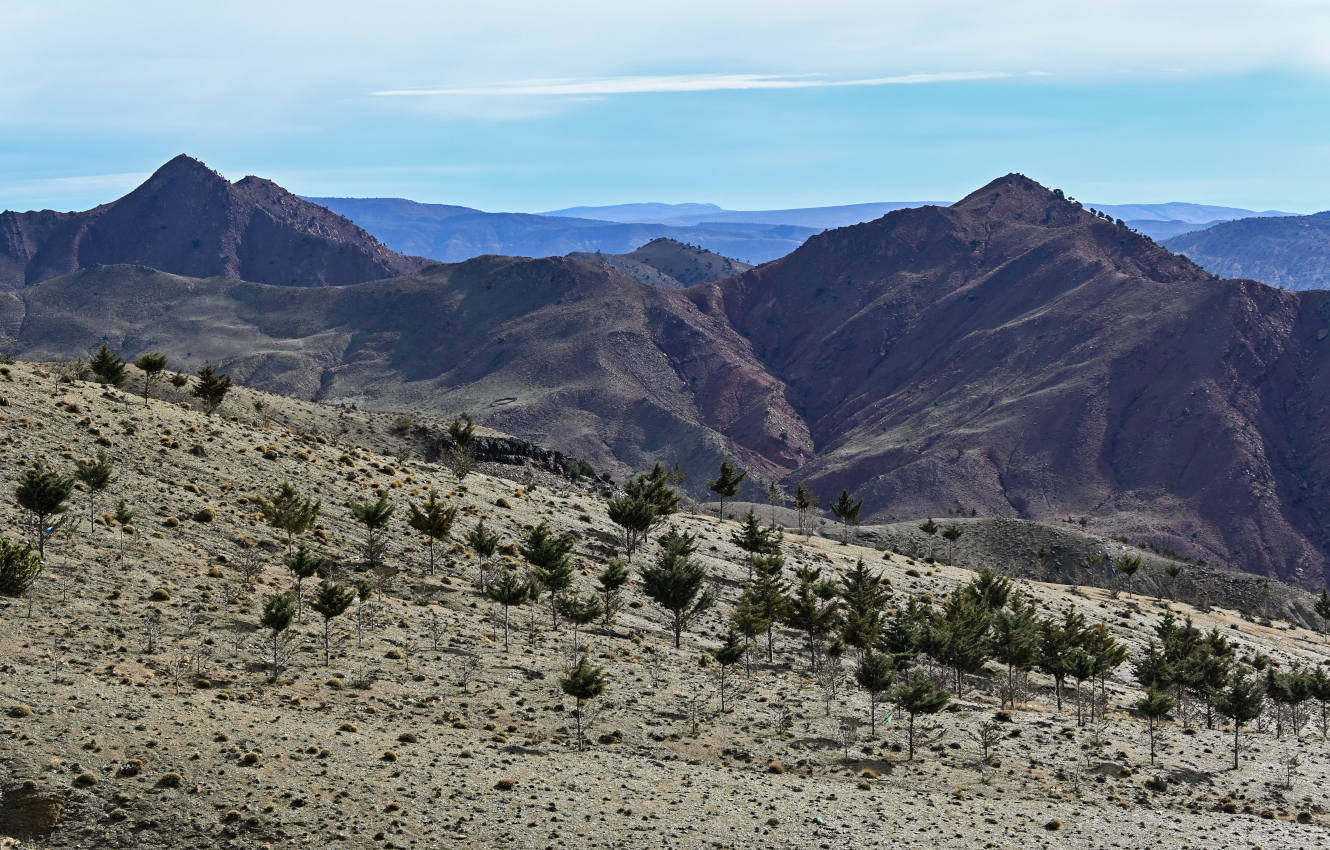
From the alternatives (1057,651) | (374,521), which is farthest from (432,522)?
(1057,651)

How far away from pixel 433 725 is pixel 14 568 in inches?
553

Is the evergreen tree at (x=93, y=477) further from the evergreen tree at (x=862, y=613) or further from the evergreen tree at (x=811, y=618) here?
the evergreen tree at (x=862, y=613)

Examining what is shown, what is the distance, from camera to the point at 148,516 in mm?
46750

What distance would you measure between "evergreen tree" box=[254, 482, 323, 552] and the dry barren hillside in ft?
3.43

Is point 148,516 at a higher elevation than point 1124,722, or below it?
higher

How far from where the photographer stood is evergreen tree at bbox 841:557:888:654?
4822cm

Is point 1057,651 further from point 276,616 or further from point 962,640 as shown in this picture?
point 276,616

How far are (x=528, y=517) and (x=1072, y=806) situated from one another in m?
37.8

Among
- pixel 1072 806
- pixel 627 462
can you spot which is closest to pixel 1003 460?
pixel 627 462

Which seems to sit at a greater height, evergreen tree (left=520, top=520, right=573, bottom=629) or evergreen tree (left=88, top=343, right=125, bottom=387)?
evergreen tree (left=88, top=343, right=125, bottom=387)

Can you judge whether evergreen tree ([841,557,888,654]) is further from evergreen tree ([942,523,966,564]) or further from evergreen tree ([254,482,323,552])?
evergreen tree ([942,523,966,564])

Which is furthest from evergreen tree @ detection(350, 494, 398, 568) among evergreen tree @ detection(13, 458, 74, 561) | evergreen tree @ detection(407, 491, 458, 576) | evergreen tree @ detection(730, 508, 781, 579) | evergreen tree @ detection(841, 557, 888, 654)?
evergreen tree @ detection(730, 508, 781, 579)

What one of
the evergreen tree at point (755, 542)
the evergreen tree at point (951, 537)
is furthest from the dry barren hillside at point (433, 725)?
the evergreen tree at point (951, 537)

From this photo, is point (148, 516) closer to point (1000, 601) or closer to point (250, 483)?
point (250, 483)
